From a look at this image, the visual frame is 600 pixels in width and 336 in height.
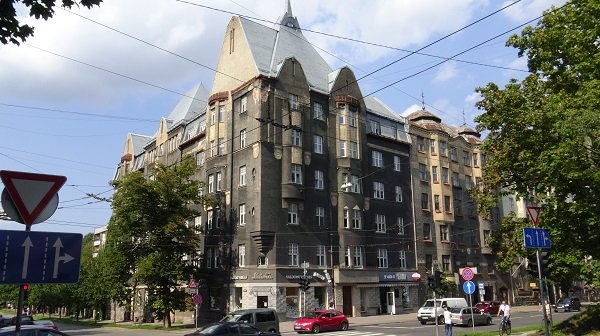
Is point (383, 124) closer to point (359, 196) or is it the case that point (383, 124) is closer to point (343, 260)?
point (359, 196)

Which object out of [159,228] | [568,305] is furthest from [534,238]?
[568,305]

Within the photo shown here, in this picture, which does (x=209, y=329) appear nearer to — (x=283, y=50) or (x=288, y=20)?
(x=283, y=50)

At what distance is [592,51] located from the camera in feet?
63.1

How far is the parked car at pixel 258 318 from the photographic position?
25062 mm

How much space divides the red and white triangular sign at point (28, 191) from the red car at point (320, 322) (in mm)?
27441

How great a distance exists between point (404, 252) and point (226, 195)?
19020mm

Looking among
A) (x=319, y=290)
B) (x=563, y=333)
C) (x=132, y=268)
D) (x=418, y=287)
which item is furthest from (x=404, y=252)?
(x=563, y=333)

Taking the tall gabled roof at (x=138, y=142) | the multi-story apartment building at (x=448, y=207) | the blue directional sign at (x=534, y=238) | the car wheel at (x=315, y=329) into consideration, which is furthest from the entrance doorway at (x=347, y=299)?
the tall gabled roof at (x=138, y=142)

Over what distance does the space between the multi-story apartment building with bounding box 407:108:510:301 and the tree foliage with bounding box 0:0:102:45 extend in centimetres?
4812

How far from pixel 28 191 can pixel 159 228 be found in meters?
37.8

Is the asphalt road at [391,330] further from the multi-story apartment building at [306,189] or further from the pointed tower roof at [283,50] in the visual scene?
the pointed tower roof at [283,50]

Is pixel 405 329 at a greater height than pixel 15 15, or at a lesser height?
lesser

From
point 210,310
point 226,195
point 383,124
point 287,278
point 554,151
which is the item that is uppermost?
point 383,124

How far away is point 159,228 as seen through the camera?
41344mm
